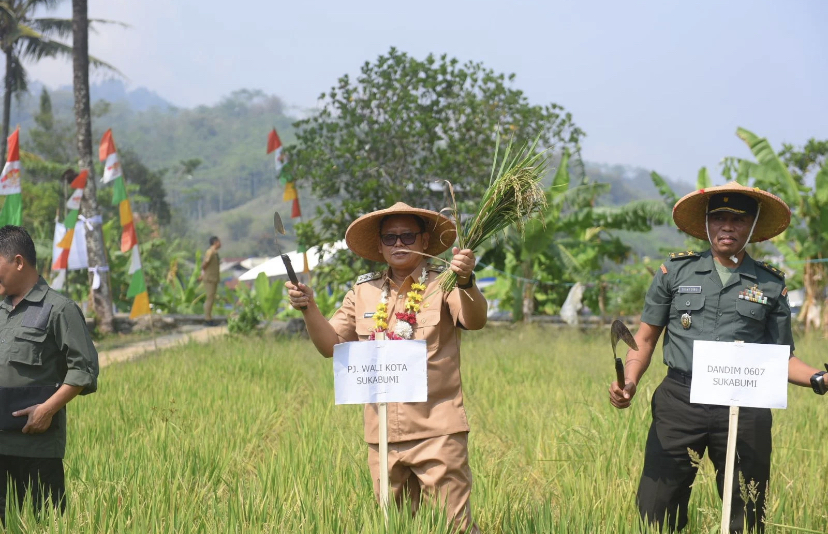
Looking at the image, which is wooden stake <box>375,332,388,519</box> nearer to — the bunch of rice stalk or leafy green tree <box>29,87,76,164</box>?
the bunch of rice stalk

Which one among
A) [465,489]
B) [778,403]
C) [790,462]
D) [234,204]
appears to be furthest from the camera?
[234,204]

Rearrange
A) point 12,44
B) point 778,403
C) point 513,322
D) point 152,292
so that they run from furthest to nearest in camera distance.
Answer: point 12,44 → point 152,292 → point 513,322 → point 778,403

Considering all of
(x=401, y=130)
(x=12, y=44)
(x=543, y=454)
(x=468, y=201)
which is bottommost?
(x=543, y=454)

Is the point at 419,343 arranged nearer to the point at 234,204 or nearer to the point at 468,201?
the point at 468,201

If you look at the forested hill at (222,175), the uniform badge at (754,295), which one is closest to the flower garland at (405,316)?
the uniform badge at (754,295)

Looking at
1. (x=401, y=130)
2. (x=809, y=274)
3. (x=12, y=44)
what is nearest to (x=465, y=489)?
(x=401, y=130)

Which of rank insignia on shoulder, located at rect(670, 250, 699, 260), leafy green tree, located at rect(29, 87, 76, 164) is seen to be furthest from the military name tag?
leafy green tree, located at rect(29, 87, 76, 164)

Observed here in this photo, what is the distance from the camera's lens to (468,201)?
47.4 feet

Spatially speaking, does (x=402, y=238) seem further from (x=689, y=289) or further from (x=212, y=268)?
(x=212, y=268)

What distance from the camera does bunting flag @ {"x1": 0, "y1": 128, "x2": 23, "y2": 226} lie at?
401 inches

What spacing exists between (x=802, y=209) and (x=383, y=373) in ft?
38.0

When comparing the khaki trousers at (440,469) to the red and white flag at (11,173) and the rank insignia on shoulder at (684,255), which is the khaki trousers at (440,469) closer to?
the rank insignia on shoulder at (684,255)

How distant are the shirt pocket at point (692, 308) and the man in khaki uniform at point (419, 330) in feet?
2.46

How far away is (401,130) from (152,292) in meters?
9.97
